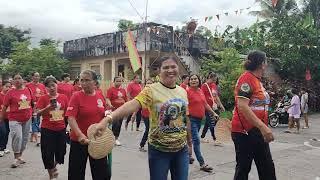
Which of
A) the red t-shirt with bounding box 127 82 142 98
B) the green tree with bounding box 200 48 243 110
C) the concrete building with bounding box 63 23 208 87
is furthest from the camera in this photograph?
the concrete building with bounding box 63 23 208 87

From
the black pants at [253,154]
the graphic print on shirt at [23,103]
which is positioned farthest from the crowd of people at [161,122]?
the graphic print on shirt at [23,103]

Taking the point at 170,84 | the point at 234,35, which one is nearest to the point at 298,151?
the point at 170,84

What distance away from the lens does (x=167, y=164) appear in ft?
14.0

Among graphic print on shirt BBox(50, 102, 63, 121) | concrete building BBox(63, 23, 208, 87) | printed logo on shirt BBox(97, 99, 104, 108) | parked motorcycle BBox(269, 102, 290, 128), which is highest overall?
concrete building BBox(63, 23, 208, 87)

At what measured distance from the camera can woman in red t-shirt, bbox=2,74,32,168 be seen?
821 centimetres

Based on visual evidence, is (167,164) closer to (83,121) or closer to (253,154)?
(253,154)

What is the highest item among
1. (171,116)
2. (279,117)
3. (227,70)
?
(227,70)

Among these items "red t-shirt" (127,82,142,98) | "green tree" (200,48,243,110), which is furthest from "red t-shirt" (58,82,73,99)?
"green tree" (200,48,243,110)

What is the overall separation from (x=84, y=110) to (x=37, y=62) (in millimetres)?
25938

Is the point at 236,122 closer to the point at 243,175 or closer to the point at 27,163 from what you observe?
the point at 243,175

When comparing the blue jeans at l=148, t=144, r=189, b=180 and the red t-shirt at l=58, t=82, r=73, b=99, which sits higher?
the red t-shirt at l=58, t=82, r=73, b=99

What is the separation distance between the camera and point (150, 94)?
421cm

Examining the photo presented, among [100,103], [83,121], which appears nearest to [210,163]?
[100,103]

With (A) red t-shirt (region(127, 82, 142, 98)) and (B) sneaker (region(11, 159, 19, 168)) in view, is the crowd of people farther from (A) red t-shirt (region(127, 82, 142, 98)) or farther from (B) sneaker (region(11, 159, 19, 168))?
(A) red t-shirt (region(127, 82, 142, 98))
